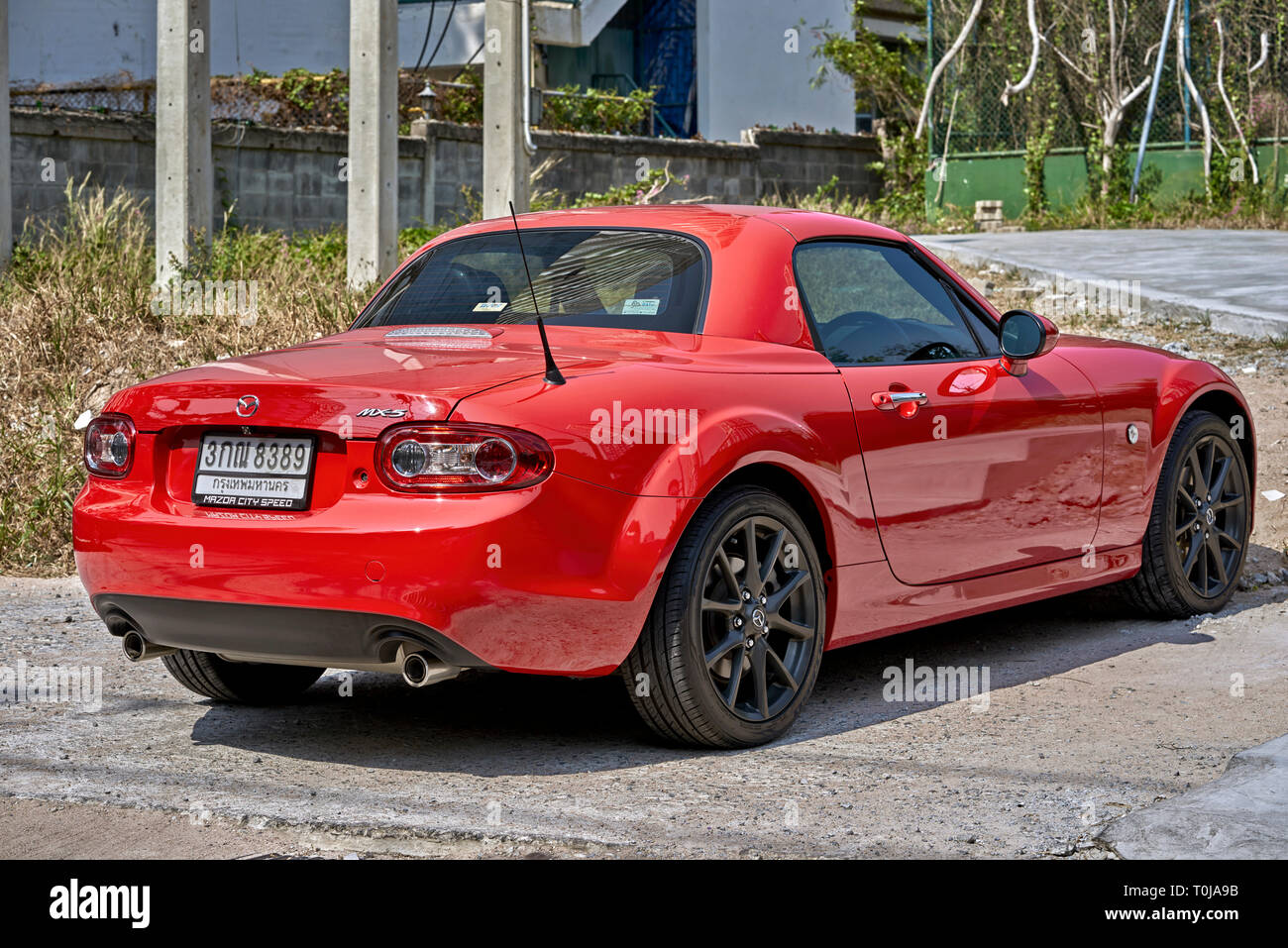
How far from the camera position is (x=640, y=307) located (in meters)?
5.14

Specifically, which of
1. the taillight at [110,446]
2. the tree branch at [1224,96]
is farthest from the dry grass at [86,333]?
the tree branch at [1224,96]

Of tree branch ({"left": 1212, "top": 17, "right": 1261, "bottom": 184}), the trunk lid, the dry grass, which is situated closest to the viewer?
the trunk lid

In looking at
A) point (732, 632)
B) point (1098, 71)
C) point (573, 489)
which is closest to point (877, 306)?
point (732, 632)

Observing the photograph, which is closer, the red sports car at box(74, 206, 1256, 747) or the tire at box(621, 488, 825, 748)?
the red sports car at box(74, 206, 1256, 747)

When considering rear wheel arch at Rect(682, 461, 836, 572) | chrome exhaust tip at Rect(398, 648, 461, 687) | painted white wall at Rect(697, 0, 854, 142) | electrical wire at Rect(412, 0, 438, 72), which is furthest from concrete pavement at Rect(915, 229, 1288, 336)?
electrical wire at Rect(412, 0, 438, 72)

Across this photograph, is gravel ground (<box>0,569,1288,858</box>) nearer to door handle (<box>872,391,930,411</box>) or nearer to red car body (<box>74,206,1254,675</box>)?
red car body (<box>74,206,1254,675</box>)

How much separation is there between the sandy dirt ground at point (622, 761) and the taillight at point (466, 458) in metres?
0.80

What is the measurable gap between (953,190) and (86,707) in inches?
787

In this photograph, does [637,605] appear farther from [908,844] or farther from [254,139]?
[254,139]

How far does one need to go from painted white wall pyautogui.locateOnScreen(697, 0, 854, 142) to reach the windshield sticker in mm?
25081

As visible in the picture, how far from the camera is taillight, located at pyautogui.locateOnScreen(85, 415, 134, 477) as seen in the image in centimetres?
472

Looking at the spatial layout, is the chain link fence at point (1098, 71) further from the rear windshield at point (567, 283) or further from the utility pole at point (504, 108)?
the rear windshield at point (567, 283)

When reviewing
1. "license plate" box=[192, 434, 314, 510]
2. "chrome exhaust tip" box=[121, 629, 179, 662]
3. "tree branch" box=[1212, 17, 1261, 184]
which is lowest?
"chrome exhaust tip" box=[121, 629, 179, 662]

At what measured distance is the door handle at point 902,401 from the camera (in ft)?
17.1
